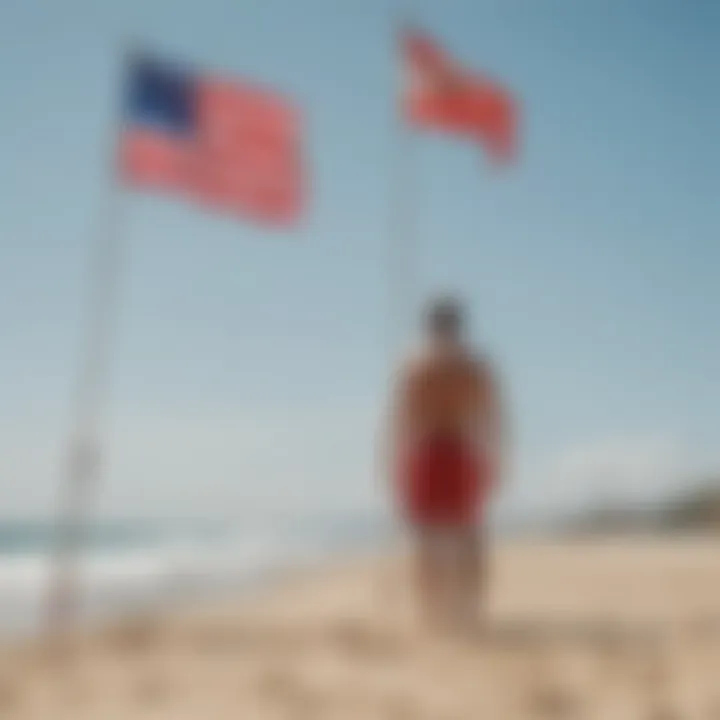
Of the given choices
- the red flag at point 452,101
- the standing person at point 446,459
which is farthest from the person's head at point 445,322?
the red flag at point 452,101

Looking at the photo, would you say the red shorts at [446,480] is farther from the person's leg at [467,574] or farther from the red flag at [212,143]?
the red flag at [212,143]

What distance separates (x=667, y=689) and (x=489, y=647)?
1245 millimetres

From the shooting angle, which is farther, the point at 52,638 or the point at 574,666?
the point at 52,638

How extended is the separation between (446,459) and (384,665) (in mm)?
1787

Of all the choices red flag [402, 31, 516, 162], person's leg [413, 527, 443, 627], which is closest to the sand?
person's leg [413, 527, 443, 627]

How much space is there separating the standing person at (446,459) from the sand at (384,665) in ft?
1.00

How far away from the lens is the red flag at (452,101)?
930cm

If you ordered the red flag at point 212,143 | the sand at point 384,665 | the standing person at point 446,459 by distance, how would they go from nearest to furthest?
the sand at point 384,665, the standing person at point 446,459, the red flag at point 212,143

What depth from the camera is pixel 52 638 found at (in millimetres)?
6078

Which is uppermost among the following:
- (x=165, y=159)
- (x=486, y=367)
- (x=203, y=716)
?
(x=165, y=159)

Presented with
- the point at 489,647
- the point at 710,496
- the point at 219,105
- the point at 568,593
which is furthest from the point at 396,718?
the point at 710,496

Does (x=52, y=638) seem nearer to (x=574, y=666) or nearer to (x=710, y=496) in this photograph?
(x=574, y=666)

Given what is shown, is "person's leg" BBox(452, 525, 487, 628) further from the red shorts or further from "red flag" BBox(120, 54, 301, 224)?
"red flag" BBox(120, 54, 301, 224)

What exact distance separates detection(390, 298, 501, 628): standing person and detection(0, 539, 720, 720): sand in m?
0.30
